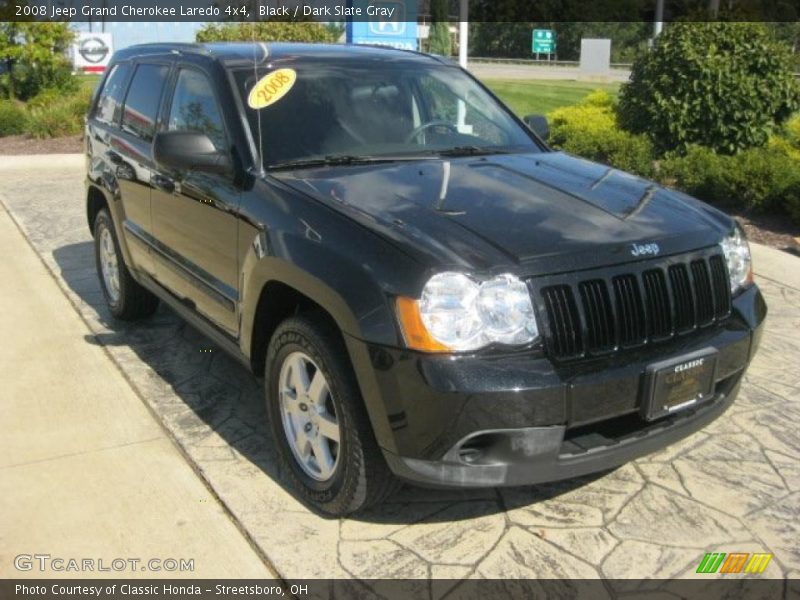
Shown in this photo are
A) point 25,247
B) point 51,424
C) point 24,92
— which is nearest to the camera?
point 51,424

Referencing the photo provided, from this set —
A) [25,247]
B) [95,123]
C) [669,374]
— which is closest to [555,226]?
[669,374]

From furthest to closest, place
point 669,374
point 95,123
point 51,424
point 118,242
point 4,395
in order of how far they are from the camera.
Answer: point 95,123 → point 118,242 → point 4,395 → point 51,424 → point 669,374

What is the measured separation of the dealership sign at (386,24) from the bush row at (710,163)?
2661mm

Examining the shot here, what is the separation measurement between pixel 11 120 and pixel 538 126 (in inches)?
591

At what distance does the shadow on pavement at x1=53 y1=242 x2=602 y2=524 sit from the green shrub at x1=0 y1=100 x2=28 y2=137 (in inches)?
466

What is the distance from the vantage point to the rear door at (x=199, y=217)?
3.91 metres

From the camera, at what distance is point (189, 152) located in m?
3.78

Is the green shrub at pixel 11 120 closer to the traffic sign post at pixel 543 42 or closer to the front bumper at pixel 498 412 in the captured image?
the front bumper at pixel 498 412

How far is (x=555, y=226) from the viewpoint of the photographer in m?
3.20

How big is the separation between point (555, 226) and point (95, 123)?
3.94 meters

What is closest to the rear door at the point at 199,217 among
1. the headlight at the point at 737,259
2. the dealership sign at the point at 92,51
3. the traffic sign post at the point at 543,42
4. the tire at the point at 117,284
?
the tire at the point at 117,284

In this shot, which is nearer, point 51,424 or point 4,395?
point 51,424

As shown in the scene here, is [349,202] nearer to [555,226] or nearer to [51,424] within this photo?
[555,226]

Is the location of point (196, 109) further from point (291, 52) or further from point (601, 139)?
point (601, 139)
